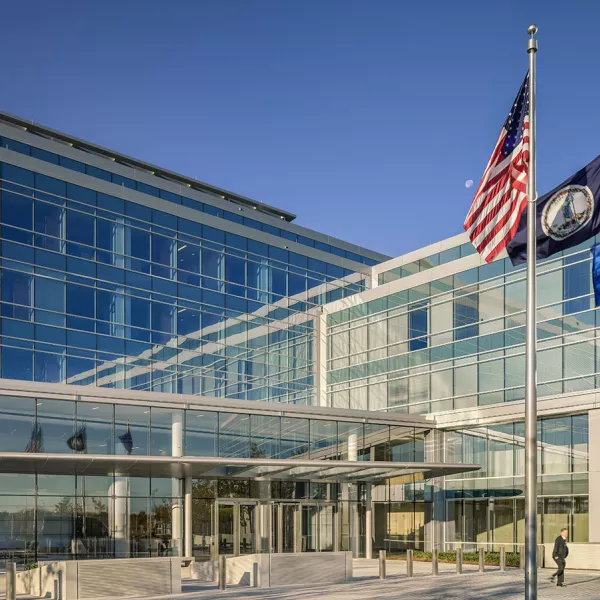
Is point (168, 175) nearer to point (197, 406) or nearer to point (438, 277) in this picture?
point (438, 277)

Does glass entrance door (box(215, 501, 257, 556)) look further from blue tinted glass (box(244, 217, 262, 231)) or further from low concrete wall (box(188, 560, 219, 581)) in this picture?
blue tinted glass (box(244, 217, 262, 231))

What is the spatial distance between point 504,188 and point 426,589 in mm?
12476

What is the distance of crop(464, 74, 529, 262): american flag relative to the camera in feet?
52.6

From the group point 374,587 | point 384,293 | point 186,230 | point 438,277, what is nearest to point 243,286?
point 186,230

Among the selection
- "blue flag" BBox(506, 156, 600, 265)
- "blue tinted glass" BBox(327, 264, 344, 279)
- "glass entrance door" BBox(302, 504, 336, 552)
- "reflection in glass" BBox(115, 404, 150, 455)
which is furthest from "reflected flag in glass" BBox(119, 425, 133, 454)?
"blue tinted glass" BBox(327, 264, 344, 279)

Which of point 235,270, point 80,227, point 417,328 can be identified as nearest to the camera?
point 80,227

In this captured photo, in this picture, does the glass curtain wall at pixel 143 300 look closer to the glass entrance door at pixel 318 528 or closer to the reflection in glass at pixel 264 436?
the reflection in glass at pixel 264 436

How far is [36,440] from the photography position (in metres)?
29.9

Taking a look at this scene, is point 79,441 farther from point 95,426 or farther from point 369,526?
point 369,526

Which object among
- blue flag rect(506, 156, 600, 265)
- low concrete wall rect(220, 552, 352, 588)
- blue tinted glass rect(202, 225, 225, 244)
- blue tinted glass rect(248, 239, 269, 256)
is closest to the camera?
blue flag rect(506, 156, 600, 265)

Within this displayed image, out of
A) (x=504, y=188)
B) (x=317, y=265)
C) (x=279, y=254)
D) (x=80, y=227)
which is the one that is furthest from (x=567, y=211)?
(x=317, y=265)

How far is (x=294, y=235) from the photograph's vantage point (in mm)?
50625

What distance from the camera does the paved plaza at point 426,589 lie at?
22.5m

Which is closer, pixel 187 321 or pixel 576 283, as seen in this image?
pixel 576 283
